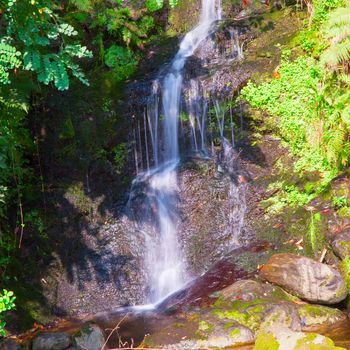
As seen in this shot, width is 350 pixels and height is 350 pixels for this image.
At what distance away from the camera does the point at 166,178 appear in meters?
9.47

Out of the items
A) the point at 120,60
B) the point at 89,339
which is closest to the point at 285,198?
the point at 89,339

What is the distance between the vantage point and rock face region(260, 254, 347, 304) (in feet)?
20.7

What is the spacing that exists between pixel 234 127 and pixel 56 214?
4.06 m

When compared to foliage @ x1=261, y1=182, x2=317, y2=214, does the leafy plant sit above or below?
above

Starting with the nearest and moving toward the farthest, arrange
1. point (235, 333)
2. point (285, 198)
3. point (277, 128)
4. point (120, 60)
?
point (235, 333) < point (285, 198) < point (277, 128) < point (120, 60)

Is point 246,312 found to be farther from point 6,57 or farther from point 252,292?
point 6,57

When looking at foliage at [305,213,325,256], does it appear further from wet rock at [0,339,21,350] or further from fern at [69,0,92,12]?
fern at [69,0,92,12]

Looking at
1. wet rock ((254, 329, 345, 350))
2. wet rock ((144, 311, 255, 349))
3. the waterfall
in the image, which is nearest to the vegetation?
wet rock ((144, 311, 255, 349))

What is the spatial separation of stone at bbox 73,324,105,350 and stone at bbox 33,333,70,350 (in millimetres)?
156

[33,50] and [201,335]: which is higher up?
[33,50]

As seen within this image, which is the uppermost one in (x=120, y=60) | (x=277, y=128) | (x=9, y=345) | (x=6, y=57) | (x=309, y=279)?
(x=120, y=60)

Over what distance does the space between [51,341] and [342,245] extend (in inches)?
167

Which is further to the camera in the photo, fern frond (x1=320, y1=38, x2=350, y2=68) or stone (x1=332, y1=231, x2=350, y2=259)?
fern frond (x1=320, y1=38, x2=350, y2=68)

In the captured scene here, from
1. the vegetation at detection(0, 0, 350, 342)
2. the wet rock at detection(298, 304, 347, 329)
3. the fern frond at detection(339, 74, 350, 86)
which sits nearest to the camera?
the wet rock at detection(298, 304, 347, 329)
